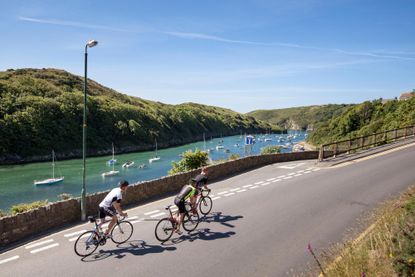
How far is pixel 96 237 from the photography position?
32.0 ft

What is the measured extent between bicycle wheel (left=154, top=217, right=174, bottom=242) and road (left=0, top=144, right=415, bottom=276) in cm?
20

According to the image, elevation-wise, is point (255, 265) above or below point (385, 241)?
below

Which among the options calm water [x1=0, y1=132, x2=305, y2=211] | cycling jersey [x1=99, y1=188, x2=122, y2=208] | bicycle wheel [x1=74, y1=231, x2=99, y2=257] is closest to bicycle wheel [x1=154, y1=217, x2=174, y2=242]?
cycling jersey [x1=99, y1=188, x2=122, y2=208]

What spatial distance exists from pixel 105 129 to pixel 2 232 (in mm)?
105655

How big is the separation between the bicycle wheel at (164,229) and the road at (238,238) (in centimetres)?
20

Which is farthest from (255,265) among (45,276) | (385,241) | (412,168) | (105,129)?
(105,129)

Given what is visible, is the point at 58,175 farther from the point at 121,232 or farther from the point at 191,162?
the point at 121,232

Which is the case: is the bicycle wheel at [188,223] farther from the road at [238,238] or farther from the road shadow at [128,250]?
the road shadow at [128,250]

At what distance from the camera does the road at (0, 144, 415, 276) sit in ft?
28.1

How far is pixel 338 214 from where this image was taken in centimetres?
1232

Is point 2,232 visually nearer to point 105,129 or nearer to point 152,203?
point 152,203

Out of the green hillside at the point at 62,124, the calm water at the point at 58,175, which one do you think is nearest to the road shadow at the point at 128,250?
the calm water at the point at 58,175

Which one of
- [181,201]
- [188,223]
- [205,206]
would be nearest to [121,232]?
[181,201]

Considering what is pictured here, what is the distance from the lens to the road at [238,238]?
8.58m
